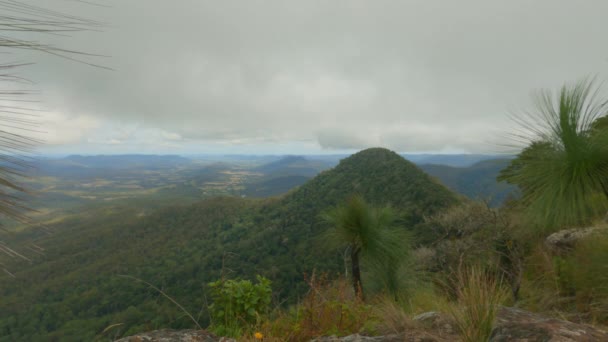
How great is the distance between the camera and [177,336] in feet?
8.07

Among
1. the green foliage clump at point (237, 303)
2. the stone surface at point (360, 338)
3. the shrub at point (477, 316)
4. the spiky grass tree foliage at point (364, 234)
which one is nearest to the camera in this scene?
the shrub at point (477, 316)

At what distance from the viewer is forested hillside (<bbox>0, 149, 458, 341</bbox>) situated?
3884 centimetres

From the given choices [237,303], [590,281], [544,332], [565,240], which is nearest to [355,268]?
[237,303]

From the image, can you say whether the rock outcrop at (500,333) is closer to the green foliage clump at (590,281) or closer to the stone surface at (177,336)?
the stone surface at (177,336)

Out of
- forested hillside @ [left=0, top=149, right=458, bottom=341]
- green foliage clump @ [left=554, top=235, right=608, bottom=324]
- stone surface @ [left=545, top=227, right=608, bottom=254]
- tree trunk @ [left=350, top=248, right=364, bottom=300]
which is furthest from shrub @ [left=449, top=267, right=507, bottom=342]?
forested hillside @ [left=0, top=149, right=458, bottom=341]

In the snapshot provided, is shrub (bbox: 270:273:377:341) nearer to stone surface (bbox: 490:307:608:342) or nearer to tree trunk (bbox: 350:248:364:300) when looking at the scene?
stone surface (bbox: 490:307:608:342)

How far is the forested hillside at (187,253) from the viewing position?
3884 centimetres

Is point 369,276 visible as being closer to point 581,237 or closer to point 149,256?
point 581,237

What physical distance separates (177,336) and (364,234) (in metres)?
3.19

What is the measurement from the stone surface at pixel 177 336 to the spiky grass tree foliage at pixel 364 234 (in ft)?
8.93

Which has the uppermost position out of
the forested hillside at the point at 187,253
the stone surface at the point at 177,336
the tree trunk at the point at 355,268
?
the stone surface at the point at 177,336

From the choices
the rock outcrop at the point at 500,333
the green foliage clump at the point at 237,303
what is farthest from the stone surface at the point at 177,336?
the green foliage clump at the point at 237,303

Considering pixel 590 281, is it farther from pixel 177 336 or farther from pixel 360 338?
pixel 177 336

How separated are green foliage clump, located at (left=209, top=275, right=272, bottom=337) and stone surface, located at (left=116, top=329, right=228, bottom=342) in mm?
243
